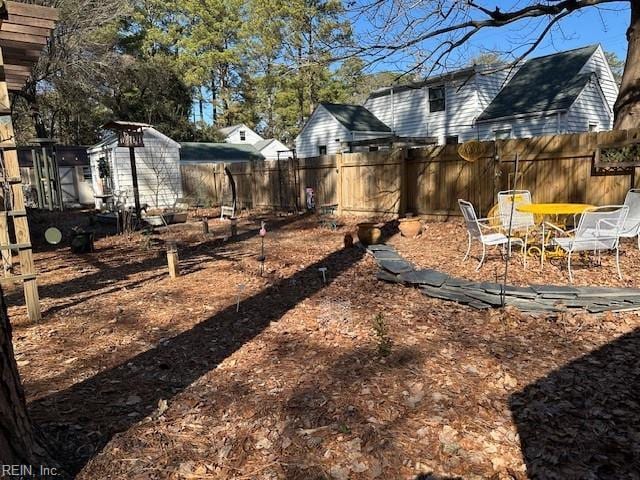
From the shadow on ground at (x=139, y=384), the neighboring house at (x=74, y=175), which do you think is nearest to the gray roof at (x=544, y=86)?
the shadow on ground at (x=139, y=384)

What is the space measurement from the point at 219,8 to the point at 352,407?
34.0 m

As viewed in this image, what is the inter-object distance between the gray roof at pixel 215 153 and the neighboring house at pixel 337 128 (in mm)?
5617

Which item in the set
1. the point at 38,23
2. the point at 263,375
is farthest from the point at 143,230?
the point at 263,375

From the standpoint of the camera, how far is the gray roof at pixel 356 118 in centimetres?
1867

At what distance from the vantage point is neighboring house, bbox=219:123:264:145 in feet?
103

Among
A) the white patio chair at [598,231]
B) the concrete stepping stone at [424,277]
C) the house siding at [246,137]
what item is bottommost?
the concrete stepping stone at [424,277]

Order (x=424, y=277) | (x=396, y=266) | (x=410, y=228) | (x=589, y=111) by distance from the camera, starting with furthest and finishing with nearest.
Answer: (x=589, y=111) → (x=410, y=228) → (x=396, y=266) → (x=424, y=277)

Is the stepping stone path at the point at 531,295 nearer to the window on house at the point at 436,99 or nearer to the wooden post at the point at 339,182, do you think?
the wooden post at the point at 339,182

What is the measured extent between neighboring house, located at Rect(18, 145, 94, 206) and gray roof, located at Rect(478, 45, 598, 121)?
18033 mm

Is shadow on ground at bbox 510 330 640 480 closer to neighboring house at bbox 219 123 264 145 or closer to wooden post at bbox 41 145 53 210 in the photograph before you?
wooden post at bbox 41 145 53 210

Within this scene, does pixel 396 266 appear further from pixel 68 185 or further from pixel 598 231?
pixel 68 185

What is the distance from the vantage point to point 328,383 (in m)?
2.95

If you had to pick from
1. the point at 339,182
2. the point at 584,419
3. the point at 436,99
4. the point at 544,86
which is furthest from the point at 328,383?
the point at 436,99

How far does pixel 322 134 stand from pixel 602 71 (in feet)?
37.5
